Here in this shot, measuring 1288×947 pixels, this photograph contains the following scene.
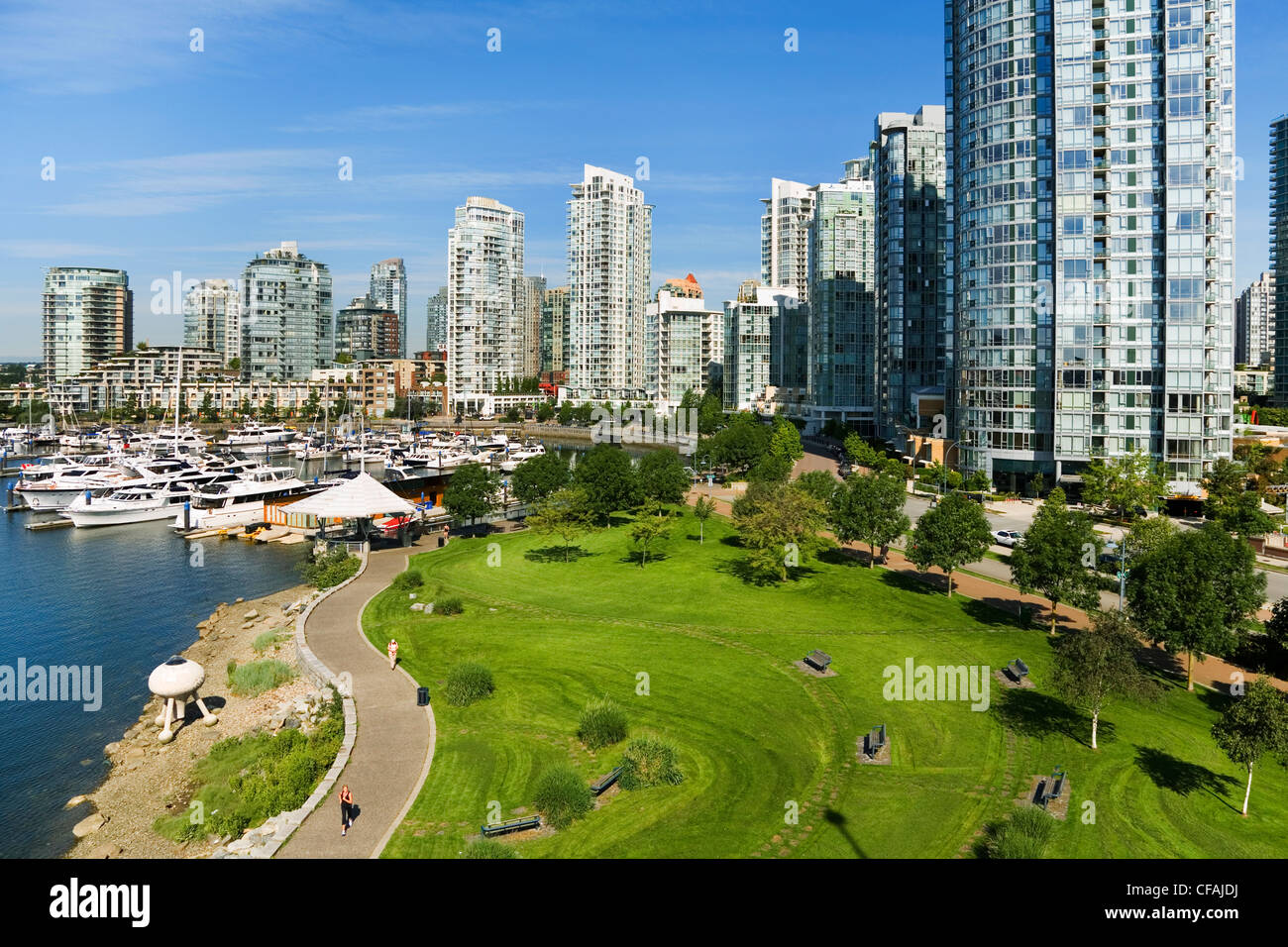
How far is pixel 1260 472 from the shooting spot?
77188mm

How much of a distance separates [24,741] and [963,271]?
279 ft

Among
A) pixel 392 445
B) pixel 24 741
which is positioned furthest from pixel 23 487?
pixel 24 741

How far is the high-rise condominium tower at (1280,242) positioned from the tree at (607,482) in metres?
153

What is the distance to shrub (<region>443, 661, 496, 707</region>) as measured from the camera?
30.5m

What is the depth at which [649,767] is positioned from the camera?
80.2 feet

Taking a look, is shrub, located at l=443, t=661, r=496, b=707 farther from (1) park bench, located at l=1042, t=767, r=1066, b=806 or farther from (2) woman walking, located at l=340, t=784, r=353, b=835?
(1) park bench, located at l=1042, t=767, r=1066, b=806

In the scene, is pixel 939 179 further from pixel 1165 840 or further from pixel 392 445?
pixel 1165 840

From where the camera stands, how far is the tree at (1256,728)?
22.1 meters

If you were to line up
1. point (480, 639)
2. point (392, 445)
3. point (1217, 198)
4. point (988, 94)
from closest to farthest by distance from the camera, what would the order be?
point (480, 639)
point (1217, 198)
point (988, 94)
point (392, 445)

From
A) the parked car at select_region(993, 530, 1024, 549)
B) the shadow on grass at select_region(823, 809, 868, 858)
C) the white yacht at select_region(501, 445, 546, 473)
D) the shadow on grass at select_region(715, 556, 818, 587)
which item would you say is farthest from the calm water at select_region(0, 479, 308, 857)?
the parked car at select_region(993, 530, 1024, 549)

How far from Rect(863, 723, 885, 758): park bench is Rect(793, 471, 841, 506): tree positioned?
3222 centimetres

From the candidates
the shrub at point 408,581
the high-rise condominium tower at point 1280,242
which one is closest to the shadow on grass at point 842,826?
the shrub at point 408,581

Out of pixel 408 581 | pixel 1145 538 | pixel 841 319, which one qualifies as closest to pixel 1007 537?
pixel 1145 538

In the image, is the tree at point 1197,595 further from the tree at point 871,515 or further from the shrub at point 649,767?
the shrub at point 649,767
